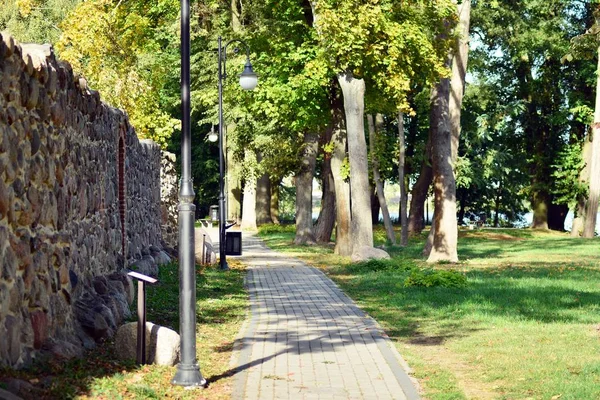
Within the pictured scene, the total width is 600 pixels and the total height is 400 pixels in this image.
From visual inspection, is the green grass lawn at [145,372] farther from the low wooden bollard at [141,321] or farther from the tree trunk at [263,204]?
the tree trunk at [263,204]

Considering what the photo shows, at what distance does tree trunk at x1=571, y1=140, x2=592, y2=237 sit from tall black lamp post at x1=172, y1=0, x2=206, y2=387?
44.3 m

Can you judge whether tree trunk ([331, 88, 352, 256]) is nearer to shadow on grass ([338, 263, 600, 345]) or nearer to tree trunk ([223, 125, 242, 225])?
shadow on grass ([338, 263, 600, 345])

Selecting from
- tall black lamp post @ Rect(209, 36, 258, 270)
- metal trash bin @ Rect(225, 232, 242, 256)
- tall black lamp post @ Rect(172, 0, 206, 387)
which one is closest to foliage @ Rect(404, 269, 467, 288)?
tall black lamp post @ Rect(209, 36, 258, 270)

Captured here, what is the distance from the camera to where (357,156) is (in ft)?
101

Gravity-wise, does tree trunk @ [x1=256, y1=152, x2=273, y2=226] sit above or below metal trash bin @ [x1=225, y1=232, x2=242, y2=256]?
above

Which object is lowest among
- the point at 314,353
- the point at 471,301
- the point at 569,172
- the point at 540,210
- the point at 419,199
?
the point at 314,353

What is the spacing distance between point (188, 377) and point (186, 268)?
1.05 m

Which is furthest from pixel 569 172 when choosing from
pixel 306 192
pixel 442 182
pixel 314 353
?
pixel 314 353

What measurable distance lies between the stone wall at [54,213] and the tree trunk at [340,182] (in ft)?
55.3

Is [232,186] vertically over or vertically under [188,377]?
over

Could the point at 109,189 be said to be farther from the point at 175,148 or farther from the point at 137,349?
the point at 175,148

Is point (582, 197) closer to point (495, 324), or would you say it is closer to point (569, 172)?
point (569, 172)

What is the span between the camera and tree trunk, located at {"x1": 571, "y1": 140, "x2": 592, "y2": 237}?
174 feet

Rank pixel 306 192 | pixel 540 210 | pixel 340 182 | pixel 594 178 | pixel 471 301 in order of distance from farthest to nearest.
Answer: pixel 540 210 → pixel 594 178 → pixel 306 192 → pixel 340 182 → pixel 471 301
